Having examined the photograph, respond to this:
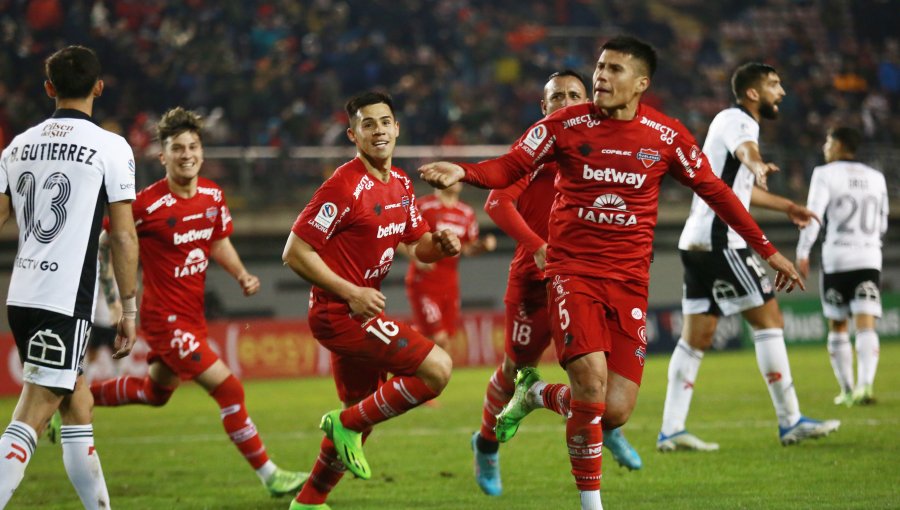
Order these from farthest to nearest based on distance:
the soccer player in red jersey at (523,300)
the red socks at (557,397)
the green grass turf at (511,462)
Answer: the soccer player in red jersey at (523,300) → the green grass turf at (511,462) → the red socks at (557,397)

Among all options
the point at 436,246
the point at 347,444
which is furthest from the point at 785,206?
the point at 347,444

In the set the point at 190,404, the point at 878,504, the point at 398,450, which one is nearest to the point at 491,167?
the point at 878,504

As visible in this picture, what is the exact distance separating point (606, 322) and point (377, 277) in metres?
1.36

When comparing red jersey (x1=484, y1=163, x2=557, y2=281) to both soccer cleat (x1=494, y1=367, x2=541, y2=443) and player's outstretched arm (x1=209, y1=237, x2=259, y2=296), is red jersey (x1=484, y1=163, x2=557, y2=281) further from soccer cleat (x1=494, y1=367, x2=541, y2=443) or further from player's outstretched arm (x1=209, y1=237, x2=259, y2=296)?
player's outstretched arm (x1=209, y1=237, x2=259, y2=296)

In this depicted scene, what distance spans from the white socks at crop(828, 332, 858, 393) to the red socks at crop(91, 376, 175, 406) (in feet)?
22.8

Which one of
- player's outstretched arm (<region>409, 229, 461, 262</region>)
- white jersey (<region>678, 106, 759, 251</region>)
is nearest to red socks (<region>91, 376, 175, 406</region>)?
player's outstretched arm (<region>409, 229, 461, 262</region>)

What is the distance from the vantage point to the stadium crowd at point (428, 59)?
2123cm

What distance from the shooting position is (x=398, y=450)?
980 cm

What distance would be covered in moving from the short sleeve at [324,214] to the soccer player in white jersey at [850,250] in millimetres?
6796

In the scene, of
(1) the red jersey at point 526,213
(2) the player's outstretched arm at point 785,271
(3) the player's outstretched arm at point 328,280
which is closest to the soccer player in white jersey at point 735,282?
(1) the red jersey at point 526,213

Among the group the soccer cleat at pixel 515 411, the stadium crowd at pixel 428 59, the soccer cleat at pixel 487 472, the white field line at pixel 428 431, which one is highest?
the stadium crowd at pixel 428 59

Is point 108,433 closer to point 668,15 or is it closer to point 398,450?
point 398,450

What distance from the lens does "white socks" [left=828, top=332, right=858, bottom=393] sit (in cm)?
1189

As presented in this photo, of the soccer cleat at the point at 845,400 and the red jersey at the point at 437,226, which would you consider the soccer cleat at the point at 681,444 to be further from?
the red jersey at the point at 437,226
